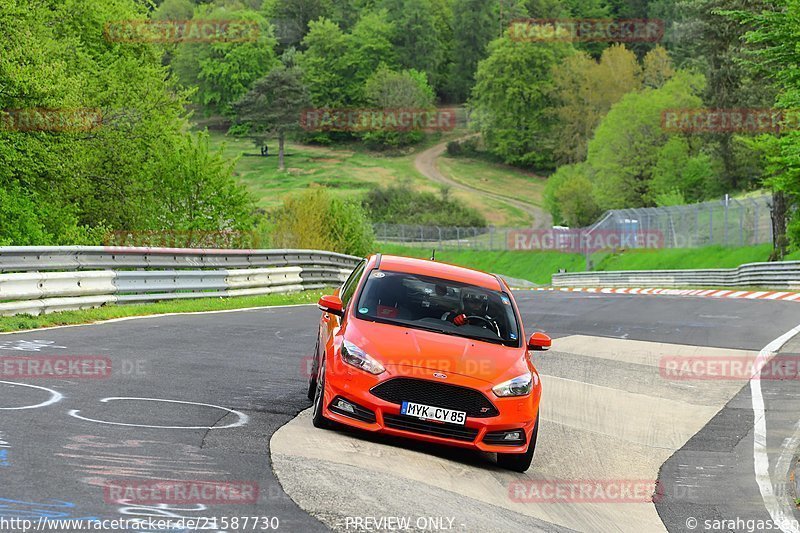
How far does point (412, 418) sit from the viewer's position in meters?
8.98

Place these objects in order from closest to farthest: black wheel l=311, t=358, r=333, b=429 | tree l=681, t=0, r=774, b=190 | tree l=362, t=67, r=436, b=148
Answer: black wheel l=311, t=358, r=333, b=429
tree l=681, t=0, r=774, b=190
tree l=362, t=67, r=436, b=148

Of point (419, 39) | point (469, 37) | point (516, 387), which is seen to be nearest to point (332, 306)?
point (516, 387)

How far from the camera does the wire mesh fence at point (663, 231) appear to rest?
56.5 m

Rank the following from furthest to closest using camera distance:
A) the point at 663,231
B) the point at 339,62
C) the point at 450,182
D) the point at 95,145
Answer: the point at 339,62 < the point at 450,182 < the point at 663,231 < the point at 95,145

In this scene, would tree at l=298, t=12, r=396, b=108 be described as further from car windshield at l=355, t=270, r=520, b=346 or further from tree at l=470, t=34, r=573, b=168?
Result: car windshield at l=355, t=270, r=520, b=346

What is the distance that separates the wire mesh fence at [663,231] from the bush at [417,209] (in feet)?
62.0

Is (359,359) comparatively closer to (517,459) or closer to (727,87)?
(517,459)

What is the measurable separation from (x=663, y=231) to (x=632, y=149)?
29.0 meters

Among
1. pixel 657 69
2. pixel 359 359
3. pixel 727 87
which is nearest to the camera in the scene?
pixel 359 359

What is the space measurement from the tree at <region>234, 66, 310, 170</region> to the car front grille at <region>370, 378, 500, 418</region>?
134770 millimetres

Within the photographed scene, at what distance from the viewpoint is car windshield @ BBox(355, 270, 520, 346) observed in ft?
33.2

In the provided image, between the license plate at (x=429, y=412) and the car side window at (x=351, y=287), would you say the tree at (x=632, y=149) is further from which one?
the license plate at (x=429, y=412)

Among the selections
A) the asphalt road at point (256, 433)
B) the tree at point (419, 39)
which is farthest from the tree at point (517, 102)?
the asphalt road at point (256, 433)

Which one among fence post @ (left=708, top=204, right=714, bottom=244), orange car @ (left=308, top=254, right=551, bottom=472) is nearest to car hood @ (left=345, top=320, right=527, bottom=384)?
orange car @ (left=308, top=254, right=551, bottom=472)
